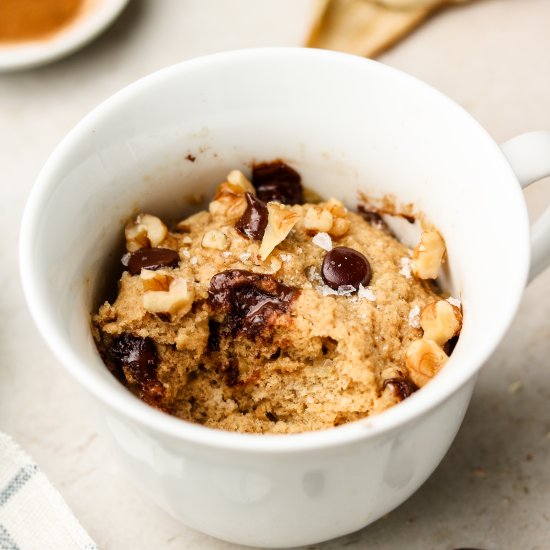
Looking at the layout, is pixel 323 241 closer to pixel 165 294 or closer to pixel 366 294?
pixel 366 294

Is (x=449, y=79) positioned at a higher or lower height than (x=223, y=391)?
lower

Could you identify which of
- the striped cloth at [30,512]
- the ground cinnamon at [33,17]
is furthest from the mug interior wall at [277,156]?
the ground cinnamon at [33,17]

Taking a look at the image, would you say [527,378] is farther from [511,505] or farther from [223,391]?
[223,391]

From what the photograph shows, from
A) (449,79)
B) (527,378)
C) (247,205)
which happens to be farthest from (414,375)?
(449,79)

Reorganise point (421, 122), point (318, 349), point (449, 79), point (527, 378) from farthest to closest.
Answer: point (449, 79) < point (527, 378) < point (421, 122) < point (318, 349)

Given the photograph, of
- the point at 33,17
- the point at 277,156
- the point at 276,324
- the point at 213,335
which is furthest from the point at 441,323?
the point at 33,17

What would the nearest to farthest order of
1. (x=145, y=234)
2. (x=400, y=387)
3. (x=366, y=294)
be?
(x=400, y=387), (x=366, y=294), (x=145, y=234)
